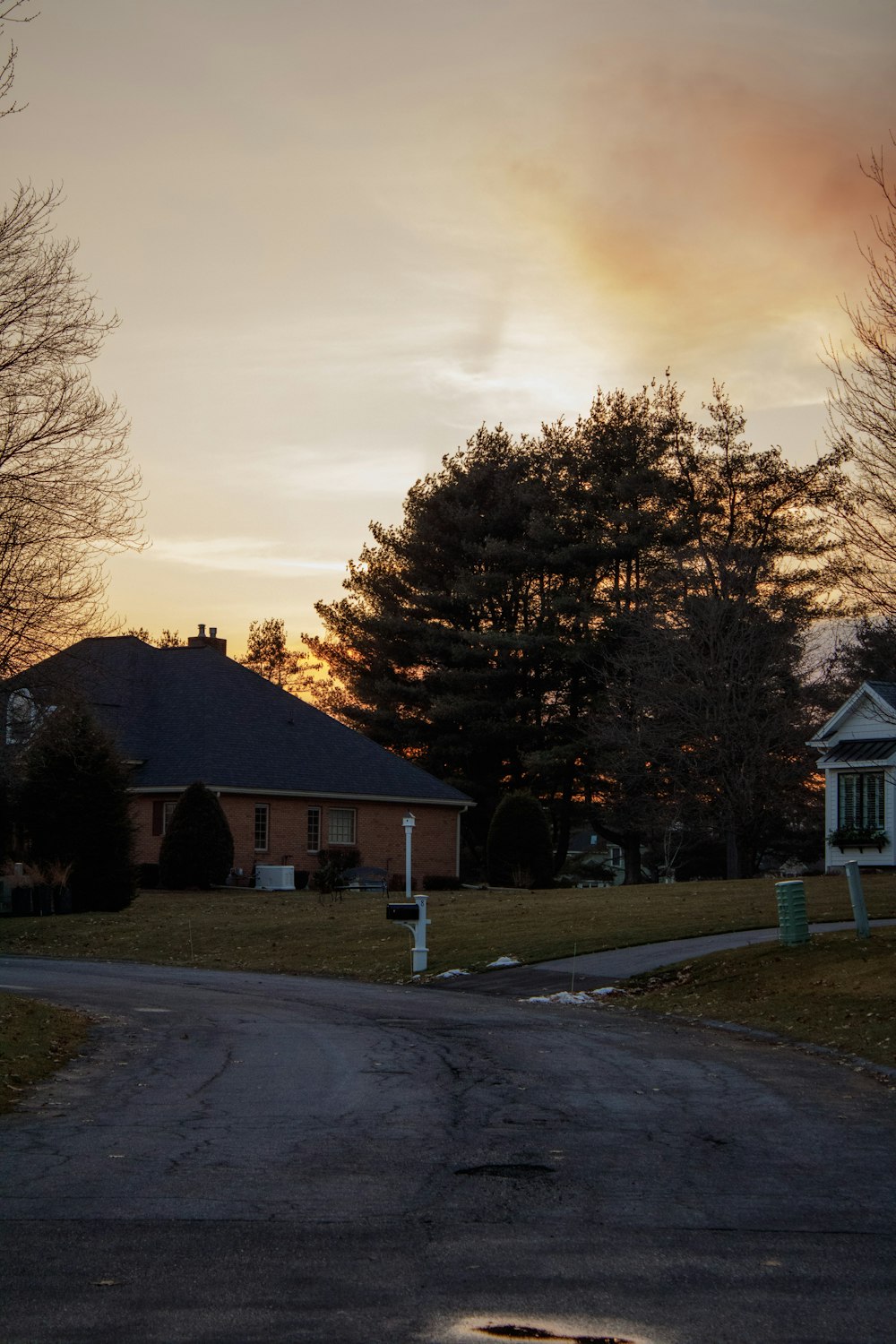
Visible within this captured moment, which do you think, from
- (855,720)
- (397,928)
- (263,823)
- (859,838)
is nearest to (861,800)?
(859,838)

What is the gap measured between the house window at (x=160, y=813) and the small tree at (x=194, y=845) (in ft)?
11.2

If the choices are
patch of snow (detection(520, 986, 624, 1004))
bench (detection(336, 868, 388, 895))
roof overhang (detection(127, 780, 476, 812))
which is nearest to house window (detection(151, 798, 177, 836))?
roof overhang (detection(127, 780, 476, 812))

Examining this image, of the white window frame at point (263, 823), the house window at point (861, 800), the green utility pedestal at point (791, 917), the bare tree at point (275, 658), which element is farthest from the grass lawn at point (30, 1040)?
the bare tree at point (275, 658)

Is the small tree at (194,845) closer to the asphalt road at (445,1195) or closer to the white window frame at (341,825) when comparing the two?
the white window frame at (341,825)

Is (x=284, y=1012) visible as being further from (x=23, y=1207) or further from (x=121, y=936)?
(x=121, y=936)

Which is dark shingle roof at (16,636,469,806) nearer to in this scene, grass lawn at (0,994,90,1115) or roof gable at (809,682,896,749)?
roof gable at (809,682,896,749)

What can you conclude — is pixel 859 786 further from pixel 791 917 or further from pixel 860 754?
pixel 791 917

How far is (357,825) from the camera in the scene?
167 feet

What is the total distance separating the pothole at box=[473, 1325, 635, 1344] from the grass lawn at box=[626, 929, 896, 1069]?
9.31 meters

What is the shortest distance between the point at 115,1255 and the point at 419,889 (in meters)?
41.6

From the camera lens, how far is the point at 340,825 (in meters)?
50.8

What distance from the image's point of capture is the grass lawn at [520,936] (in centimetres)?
1859

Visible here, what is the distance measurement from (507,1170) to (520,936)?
18400 millimetres

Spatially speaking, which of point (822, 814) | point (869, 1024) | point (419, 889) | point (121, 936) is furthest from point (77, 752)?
point (822, 814)
